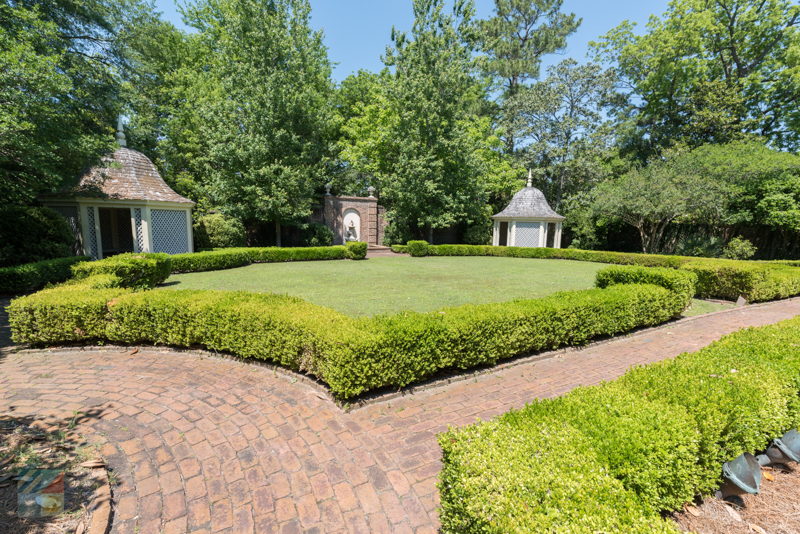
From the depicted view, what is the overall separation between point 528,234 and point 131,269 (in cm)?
2417

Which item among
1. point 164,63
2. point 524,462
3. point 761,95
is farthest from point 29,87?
point 761,95

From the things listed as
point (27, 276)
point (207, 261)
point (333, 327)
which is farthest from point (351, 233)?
point (333, 327)

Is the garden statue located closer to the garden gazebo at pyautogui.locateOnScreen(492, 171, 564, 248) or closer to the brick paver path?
the garden gazebo at pyautogui.locateOnScreen(492, 171, 564, 248)

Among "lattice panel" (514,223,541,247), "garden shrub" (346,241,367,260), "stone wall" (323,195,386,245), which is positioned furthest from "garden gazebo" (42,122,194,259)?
"lattice panel" (514,223,541,247)

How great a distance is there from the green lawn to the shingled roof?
4849mm

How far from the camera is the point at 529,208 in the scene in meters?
25.9

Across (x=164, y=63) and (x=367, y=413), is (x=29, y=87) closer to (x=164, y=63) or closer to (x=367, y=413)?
(x=367, y=413)

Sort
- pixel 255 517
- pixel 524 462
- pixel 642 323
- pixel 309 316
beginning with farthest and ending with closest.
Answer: pixel 642 323 < pixel 309 316 < pixel 255 517 < pixel 524 462

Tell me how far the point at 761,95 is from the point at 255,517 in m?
37.9

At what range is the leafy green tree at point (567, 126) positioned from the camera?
28.1 meters

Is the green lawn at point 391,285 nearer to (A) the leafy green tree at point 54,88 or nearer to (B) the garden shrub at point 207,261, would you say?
(B) the garden shrub at point 207,261

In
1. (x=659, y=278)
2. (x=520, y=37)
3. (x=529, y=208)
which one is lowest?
(x=659, y=278)

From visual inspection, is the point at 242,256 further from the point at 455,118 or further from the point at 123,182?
the point at 455,118

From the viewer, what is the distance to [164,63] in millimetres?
25000
